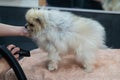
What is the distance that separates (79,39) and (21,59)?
411mm

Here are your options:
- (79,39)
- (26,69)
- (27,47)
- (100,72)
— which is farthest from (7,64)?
(27,47)

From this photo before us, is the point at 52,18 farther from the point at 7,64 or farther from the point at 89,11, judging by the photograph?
the point at 89,11

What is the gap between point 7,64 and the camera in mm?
1063

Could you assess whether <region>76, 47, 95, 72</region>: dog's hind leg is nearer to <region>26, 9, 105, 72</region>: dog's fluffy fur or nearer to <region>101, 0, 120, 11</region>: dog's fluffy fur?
<region>26, 9, 105, 72</region>: dog's fluffy fur

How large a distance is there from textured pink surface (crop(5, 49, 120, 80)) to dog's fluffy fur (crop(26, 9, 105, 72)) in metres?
0.06

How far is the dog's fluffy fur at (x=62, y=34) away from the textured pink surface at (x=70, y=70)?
63 millimetres

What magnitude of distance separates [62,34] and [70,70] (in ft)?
0.65

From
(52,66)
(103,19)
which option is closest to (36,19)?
(52,66)

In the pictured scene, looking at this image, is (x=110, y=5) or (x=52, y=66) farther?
(x=110, y=5)

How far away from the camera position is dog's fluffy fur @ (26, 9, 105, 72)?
1127 mm

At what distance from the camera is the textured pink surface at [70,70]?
3.91ft

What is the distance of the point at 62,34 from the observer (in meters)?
1.15

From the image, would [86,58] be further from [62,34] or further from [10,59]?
[10,59]

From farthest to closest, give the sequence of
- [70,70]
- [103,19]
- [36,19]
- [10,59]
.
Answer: [103,19], [70,70], [36,19], [10,59]
